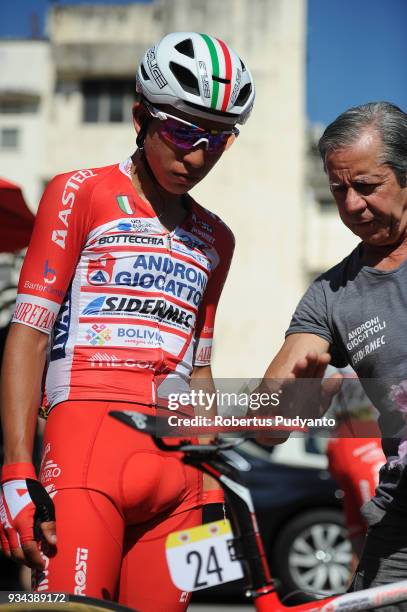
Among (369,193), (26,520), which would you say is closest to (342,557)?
(369,193)

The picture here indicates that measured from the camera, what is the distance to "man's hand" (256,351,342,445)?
8.31 feet

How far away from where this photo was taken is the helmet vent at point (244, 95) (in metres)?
2.98

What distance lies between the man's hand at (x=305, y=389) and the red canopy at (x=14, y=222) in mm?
2593

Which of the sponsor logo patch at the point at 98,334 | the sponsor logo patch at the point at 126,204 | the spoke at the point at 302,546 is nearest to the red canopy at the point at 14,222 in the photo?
the sponsor logo patch at the point at 126,204

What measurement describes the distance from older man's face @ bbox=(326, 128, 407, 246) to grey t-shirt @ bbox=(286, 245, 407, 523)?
12 cm

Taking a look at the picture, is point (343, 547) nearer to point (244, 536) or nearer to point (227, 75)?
point (227, 75)

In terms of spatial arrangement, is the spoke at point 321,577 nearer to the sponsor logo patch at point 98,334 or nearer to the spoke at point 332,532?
the spoke at point 332,532

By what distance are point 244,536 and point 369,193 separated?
3.30ft

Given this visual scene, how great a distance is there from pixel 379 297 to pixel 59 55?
23.2 metres

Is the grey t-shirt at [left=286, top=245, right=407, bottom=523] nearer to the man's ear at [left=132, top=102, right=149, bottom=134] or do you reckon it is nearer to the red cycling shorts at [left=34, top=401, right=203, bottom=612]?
the red cycling shorts at [left=34, top=401, right=203, bottom=612]

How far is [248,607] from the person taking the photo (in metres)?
8.41

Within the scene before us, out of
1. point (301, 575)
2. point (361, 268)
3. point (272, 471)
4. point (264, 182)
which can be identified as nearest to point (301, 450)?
point (272, 471)

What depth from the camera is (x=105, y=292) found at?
286 cm

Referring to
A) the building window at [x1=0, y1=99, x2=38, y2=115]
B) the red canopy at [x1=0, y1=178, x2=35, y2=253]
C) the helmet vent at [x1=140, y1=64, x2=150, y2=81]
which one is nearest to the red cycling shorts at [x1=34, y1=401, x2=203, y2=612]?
the helmet vent at [x1=140, y1=64, x2=150, y2=81]
